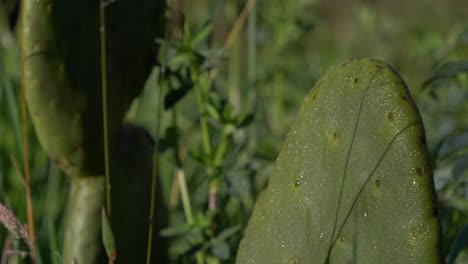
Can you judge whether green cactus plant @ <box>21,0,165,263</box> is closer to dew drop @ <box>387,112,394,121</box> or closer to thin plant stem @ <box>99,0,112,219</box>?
thin plant stem @ <box>99,0,112,219</box>

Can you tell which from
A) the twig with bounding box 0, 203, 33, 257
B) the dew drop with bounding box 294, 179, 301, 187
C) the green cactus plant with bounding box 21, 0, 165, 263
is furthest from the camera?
the green cactus plant with bounding box 21, 0, 165, 263

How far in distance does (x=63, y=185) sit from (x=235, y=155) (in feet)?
2.57

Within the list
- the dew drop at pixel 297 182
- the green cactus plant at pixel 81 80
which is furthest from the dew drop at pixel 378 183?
the green cactus plant at pixel 81 80

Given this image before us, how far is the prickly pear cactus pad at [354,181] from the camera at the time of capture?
1.21 meters

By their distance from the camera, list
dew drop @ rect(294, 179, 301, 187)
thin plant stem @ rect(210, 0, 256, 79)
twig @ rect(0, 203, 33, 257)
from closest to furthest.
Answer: twig @ rect(0, 203, 33, 257)
dew drop @ rect(294, 179, 301, 187)
thin plant stem @ rect(210, 0, 256, 79)

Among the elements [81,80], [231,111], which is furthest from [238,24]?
[81,80]

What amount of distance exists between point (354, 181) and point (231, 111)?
432mm

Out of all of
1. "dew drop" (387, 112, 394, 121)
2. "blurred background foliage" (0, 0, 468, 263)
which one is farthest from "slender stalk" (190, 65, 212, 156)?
"dew drop" (387, 112, 394, 121)

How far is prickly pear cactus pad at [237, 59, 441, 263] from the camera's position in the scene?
3.97ft

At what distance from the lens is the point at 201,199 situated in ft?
5.63

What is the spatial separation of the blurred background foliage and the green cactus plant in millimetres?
54

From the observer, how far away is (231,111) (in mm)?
1648

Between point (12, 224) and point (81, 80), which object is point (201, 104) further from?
point (12, 224)

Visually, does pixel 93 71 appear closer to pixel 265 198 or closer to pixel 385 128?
pixel 265 198
